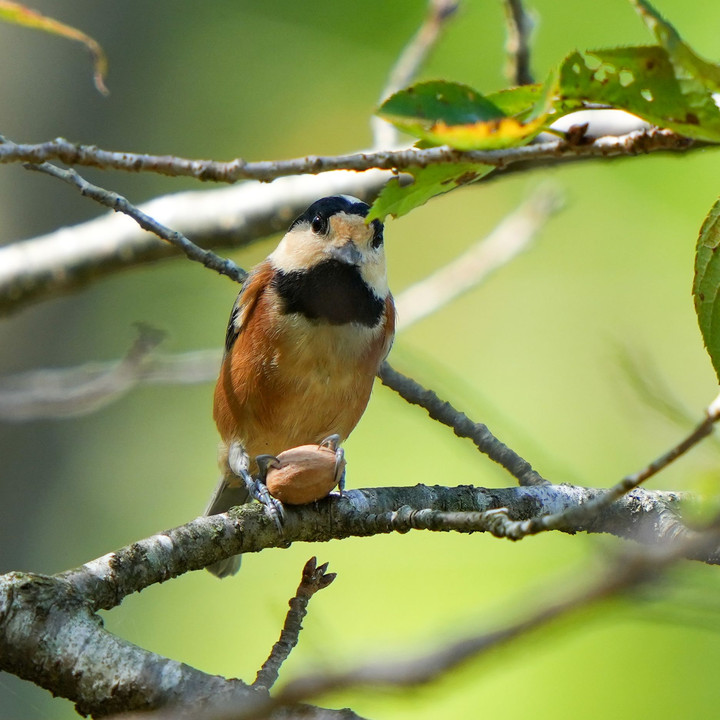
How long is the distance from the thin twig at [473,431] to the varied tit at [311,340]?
47 cm

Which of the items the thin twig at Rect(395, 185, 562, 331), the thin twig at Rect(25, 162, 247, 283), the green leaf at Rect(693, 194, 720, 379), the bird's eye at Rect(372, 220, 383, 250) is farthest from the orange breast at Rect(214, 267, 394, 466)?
the green leaf at Rect(693, 194, 720, 379)

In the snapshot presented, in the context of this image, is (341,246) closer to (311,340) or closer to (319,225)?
(319,225)

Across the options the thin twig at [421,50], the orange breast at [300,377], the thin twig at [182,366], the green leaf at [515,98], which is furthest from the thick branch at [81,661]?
the thin twig at [421,50]

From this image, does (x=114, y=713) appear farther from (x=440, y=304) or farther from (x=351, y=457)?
(x=351, y=457)

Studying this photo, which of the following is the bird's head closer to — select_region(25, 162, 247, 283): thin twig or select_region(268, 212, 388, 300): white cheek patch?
select_region(268, 212, 388, 300): white cheek patch

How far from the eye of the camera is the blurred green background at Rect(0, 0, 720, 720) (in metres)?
6.05

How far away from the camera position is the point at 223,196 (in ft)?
14.2

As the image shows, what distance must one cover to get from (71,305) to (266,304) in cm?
333

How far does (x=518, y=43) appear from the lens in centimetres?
392

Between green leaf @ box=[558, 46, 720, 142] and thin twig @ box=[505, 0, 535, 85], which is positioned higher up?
thin twig @ box=[505, 0, 535, 85]

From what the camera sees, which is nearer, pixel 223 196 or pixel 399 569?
pixel 223 196

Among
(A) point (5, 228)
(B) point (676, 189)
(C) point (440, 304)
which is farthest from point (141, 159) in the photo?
(B) point (676, 189)

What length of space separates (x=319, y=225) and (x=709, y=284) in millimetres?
2049

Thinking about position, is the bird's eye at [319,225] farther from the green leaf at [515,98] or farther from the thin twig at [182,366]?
the green leaf at [515,98]
